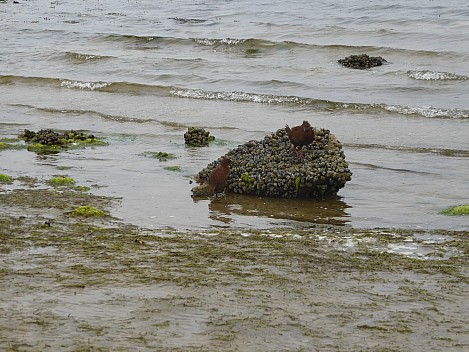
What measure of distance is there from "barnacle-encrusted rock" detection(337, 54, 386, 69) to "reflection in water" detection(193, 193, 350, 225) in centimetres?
1297

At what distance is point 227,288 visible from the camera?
19.1ft

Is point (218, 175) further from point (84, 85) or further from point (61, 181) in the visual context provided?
point (84, 85)

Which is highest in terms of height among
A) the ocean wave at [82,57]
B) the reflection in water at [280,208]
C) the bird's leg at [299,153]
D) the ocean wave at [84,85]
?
the ocean wave at [82,57]

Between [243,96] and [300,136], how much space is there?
29.6 ft

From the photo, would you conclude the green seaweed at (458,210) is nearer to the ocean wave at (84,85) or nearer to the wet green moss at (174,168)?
the wet green moss at (174,168)

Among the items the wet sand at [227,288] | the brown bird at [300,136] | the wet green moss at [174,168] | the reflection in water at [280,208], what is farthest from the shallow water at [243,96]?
the wet sand at [227,288]

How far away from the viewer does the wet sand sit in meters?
4.91

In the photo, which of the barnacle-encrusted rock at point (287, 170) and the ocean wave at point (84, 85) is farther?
the ocean wave at point (84, 85)

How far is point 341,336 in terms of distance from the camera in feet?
16.3

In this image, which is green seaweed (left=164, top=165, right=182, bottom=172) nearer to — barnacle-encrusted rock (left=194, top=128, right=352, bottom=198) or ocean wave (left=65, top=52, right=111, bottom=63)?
barnacle-encrusted rock (left=194, top=128, right=352, bottom=198)

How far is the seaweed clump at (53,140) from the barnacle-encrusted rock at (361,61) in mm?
10563

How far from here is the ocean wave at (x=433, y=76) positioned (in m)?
20.2

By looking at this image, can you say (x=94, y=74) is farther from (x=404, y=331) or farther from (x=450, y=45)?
(x=404, y=331)

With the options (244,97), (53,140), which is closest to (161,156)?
(53,140)
